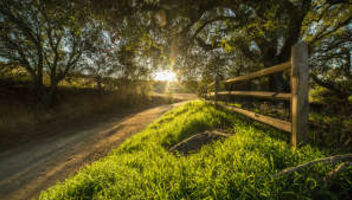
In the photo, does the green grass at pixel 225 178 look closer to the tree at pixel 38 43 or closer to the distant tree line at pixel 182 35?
the distant tree line at pixel 182 35

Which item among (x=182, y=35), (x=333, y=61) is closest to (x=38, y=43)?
(x=182, y=35)

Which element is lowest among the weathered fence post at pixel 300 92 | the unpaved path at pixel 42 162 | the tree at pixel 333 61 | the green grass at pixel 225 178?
the unpaved path at pixel 42 162

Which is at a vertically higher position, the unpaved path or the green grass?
the green grass

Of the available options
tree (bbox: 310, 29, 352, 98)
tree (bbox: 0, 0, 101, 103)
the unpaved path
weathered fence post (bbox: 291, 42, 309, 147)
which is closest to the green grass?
weathered fence post (bbox: 291, 42, 309, 147)

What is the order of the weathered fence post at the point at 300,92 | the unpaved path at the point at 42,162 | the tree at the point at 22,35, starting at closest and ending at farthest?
1. the weathered fence post at the point at 300,92
2. the unpaved path at the point at 42,162
3. the tree at the point at 22,35

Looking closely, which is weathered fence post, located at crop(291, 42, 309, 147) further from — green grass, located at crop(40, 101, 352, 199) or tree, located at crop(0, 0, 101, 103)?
tree, located at crop(0, 0, 101, 103)

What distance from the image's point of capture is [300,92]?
1896 millimetres

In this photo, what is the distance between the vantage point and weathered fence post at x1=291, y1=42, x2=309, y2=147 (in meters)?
1.90

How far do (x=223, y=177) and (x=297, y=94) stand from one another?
5.12ft

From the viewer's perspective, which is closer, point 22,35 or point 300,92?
point 300,92

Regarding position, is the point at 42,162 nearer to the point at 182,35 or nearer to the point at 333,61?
the point at 182,35

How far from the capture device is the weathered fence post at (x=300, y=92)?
6.22ft

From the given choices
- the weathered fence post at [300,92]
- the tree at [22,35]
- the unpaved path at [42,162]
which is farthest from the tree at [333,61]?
the tree at [22,35]

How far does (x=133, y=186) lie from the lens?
1.84 metres
